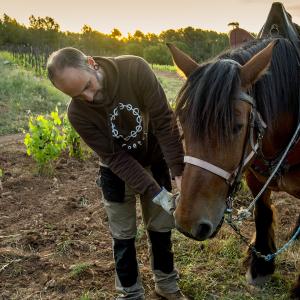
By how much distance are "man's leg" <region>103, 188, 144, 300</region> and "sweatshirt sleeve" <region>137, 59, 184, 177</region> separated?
1.52 ft

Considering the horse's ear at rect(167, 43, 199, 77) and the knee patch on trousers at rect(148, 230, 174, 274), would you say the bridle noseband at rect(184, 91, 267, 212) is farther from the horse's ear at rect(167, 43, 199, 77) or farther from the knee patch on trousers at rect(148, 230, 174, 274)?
the knee patch on trousers at rect(148, 230, 174, 274)

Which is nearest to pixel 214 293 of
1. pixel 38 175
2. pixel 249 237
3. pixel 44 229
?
pixel 249 237

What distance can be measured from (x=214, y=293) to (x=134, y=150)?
119 cm

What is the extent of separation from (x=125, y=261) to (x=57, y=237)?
1.26 metres

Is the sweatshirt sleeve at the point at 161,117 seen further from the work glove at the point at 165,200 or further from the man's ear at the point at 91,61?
the man's ear at the point at 91,61

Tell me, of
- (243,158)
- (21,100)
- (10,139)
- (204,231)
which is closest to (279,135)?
(243,158)

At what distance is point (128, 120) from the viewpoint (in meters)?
2.54

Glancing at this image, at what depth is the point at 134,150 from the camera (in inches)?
103

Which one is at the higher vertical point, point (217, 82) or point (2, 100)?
point (217, 82)

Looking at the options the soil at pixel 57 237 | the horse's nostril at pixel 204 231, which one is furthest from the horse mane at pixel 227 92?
the soil at pixel 57 237

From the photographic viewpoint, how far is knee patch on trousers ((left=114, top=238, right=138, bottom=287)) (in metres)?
2.75

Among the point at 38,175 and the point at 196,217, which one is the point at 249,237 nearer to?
the point at 196,217

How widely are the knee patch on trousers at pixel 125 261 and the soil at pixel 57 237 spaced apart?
0.26m

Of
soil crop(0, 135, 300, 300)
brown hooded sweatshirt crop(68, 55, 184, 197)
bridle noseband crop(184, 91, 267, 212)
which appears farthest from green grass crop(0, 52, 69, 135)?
bridle noseband crop(184, 91, 267, 212)
